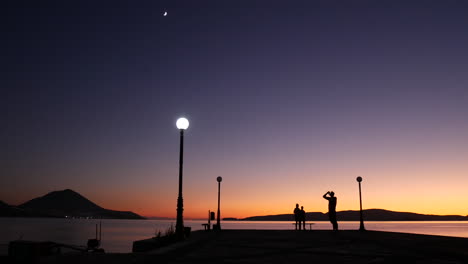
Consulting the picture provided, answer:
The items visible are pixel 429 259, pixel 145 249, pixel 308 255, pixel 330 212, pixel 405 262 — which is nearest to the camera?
pixel 405 262

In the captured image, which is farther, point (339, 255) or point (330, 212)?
point (330, 212)

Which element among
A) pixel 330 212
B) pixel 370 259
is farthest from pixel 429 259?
pixel 330 212

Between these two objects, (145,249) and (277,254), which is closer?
(277,254)

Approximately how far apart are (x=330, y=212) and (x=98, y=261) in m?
19.8

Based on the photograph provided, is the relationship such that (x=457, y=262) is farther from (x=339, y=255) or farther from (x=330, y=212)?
(x=330, y=212)

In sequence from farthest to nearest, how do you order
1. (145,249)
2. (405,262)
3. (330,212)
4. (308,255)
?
(330,212) → (145,249) → (308,255) → (405,262)

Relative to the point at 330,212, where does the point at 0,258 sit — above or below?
below

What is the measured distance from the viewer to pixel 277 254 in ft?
43.7

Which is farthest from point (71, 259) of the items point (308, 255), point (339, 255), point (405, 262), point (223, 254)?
point (405, 262)

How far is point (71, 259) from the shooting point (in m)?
12.5

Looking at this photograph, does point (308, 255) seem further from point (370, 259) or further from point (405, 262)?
point (405, 262)

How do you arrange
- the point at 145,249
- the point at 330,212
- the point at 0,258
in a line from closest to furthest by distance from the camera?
the point at 145,249
the point at 0,258
the point at 330,212

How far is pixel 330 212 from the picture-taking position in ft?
93.6

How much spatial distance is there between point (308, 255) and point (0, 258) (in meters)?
13.4
